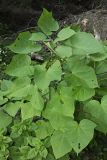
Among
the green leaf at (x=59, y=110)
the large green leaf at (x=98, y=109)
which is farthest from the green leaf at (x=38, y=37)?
the large green leaf at (x=98, y=109)

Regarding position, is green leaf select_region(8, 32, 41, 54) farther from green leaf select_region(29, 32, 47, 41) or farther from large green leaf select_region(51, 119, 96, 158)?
large green leaf select_region(51, 119, 96, 158)

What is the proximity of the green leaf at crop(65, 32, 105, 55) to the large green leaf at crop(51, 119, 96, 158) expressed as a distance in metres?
0.41

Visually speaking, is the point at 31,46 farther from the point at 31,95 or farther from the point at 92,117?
the point at 92,117

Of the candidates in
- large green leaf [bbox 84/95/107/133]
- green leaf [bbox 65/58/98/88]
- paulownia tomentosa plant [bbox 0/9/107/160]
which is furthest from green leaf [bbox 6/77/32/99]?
large green leaf [bbox 84/95/107/133]

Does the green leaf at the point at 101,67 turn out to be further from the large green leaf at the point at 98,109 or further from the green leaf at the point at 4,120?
the green leaf at the point at 4,120

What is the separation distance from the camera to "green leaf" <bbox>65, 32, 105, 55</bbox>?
7.79ft

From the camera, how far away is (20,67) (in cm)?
240

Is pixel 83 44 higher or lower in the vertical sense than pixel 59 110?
higher

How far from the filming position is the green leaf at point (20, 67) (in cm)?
238

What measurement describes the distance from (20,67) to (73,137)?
20.3 inches

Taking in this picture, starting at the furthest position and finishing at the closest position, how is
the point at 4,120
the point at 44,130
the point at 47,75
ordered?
the point at 4,120 → the point at 44,130 → the point at 47,75

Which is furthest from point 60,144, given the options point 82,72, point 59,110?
point 82,72

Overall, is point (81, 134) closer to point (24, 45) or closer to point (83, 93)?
point (83, 93)

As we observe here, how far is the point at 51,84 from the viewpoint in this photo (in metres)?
2.46
